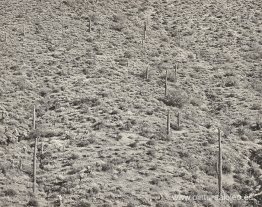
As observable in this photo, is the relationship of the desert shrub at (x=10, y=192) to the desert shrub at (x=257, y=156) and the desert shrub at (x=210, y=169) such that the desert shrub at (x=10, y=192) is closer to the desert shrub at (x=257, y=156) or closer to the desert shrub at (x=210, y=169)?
the desert shrub at (x=210, y=169)

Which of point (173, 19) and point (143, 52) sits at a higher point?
point (173, 19)

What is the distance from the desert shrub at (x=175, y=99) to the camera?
3344cm

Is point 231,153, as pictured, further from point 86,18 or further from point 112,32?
point 86,18

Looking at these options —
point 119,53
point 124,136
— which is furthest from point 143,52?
point 124,136

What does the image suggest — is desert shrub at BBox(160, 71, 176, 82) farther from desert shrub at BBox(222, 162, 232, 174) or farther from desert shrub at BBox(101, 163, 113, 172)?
desert shrub at BBox(101, 163, 113, 172)

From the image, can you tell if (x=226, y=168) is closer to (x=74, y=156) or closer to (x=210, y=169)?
(x=210, y=169)

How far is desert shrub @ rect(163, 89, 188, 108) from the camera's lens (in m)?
33.4

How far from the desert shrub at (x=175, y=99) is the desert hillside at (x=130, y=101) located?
96 millimetres

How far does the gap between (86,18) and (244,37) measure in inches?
618

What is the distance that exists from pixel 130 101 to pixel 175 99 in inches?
131

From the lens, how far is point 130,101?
32906mm

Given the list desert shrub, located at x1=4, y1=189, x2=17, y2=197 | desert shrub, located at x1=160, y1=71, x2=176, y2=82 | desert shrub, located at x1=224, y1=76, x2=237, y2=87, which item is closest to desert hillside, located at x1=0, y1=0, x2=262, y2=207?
desert shrub, located at x1=4, y1=189, x2=17, y2=197

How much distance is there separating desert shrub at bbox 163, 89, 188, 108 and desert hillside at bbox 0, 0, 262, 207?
10 cm

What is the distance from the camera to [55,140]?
28.0m
